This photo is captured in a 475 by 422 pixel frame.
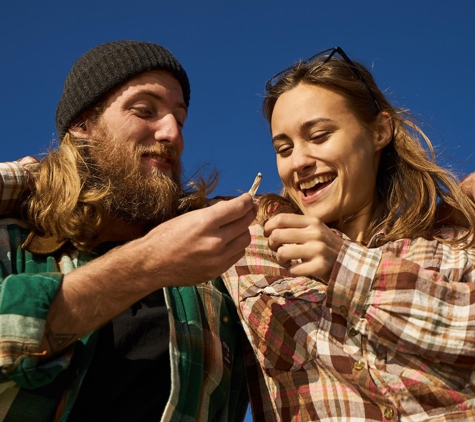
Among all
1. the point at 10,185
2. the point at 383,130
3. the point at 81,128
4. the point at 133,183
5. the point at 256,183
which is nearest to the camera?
the point at 256,183

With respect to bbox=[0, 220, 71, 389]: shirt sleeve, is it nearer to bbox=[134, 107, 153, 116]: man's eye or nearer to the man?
the man

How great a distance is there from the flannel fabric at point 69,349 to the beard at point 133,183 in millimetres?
516

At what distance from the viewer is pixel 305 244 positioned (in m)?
2.90

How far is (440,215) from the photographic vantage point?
389 centimetres

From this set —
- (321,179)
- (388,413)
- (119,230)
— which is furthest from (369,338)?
(119,230)

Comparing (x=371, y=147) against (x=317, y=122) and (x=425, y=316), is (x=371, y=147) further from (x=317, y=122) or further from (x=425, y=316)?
(x=425, y=316)

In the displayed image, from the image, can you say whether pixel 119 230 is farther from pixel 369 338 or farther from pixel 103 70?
pixel 369 338

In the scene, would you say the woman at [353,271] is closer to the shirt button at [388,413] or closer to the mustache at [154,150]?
the shirt button at [388,413]

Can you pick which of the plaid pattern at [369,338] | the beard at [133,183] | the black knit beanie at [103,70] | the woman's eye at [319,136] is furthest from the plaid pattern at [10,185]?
the woman's eye at [319,136]

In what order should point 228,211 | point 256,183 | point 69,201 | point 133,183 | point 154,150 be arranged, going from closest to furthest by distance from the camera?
point 228,211
point 256,183
point 69,201
point 133,183
point 154,150

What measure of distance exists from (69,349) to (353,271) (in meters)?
1.38

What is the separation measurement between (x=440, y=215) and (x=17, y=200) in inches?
104

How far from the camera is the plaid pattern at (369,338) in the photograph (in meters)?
2.85

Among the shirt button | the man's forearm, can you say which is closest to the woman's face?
the man's forearm
